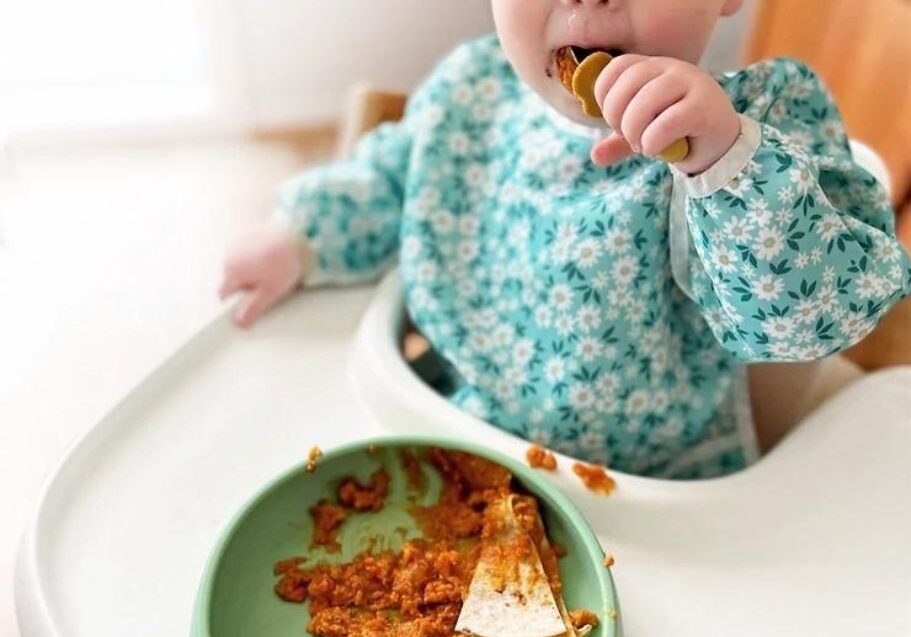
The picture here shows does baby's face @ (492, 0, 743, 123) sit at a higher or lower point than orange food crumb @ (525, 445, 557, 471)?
higher

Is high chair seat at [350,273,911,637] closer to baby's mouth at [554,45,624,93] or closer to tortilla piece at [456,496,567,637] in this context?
tortilla piece at [456,496,567,637]

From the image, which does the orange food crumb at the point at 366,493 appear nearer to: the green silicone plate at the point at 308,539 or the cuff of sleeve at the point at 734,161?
the green silicone plate at the point at 308,539

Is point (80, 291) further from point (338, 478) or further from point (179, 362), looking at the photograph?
point (338, 478)

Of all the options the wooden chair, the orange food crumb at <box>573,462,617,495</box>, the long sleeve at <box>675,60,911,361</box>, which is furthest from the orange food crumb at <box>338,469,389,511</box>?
the wooden chair

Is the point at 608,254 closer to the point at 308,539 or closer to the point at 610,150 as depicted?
the point at 610,150

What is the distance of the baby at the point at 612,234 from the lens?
0.50 meters

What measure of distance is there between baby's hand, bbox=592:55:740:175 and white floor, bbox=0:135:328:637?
1.21 ft

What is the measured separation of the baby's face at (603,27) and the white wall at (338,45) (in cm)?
45

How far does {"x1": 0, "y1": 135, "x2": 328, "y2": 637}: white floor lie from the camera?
0.68 m

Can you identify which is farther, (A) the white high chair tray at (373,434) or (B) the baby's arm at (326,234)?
(B) the baby's arm at (326,234)

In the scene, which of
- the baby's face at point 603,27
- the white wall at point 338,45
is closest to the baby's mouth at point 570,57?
the baby's face at point 603,27

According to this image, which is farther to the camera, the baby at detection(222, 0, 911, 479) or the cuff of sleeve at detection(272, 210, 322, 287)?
the cuff of sleeve at detection(272, 210, 322, 287)

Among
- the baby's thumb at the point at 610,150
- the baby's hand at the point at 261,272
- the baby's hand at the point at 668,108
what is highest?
the baby's hand at the point at 668,108

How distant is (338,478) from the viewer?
0.62 metres
